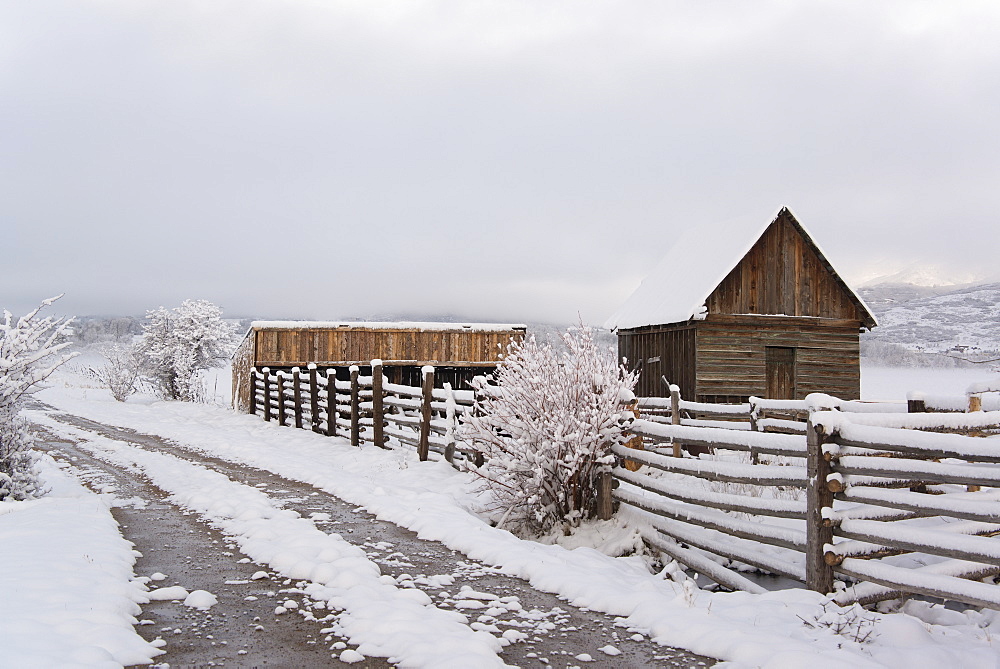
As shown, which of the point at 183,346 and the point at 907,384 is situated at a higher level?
the point at 183,346

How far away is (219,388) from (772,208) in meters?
51.8

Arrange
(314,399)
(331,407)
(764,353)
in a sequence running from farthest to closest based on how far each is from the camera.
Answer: (764,353) → (314,399) → (331,407)

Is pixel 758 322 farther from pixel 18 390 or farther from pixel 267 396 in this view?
pixel 18 390

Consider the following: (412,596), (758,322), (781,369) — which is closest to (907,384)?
(781,369)

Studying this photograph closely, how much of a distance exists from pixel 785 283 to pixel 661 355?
4259 millimetres

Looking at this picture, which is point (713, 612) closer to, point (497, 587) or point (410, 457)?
point (497, 587)

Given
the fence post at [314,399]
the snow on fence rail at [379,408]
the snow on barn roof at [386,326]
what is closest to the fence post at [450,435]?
the snow on fence rail at [379,408]

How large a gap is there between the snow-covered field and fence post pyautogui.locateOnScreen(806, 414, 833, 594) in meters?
0.26

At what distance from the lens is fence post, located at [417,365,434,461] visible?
42.6 feet

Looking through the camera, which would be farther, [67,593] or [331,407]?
[331,407]

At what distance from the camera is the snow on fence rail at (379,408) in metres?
12.6

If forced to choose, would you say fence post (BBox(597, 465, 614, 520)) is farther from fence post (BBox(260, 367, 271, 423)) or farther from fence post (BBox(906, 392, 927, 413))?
fence post (BBox(260, 367, 271, 423))

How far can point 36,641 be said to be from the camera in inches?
165

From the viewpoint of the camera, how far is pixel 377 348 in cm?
3166
